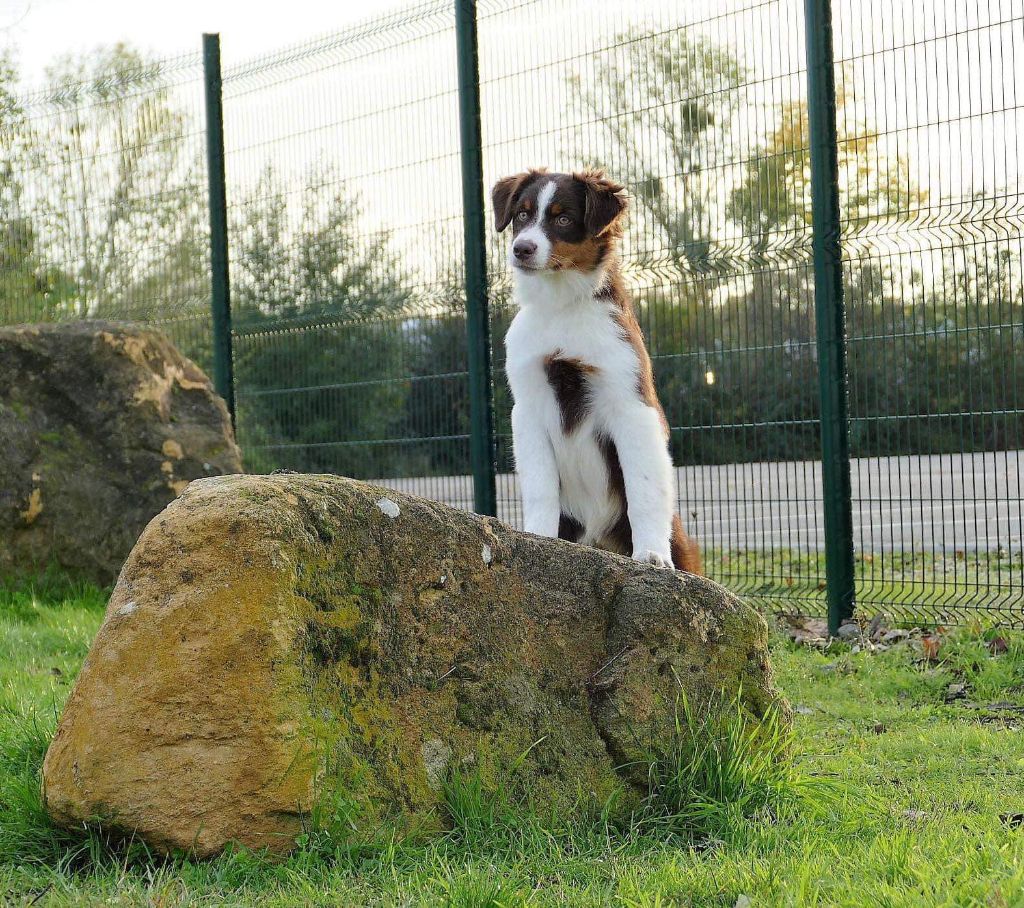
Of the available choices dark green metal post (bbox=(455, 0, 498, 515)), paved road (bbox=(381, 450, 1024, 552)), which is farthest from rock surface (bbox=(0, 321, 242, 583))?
paved road (bbox=(381, 450, 1024, 552))

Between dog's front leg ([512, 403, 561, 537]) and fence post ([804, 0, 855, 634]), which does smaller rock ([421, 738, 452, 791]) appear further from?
fence post ([804, 0, 855, 634])

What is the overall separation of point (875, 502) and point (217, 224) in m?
5.87

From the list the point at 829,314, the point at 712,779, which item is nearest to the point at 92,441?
the point at 829,314

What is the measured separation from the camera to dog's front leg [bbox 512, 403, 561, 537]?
4.97m

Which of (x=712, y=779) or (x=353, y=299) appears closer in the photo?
(x=712, y=779)

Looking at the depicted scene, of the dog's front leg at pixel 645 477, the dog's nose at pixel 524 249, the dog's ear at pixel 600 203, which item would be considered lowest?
the dog's front leg at pixel 645 477

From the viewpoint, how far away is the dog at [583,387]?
4762 mm

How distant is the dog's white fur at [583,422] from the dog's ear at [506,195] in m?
0.23

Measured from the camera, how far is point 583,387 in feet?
16.0

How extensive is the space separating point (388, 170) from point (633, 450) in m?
4.53

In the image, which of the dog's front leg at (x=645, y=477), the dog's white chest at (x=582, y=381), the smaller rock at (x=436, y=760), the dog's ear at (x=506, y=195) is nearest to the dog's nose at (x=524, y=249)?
the dog's white chest at (x=582, y=381)

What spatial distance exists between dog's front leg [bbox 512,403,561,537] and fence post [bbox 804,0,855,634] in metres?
2.34

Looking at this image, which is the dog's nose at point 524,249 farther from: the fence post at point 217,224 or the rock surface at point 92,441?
the fence post at point 217,224

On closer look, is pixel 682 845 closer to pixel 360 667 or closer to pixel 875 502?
pixel 360 667
